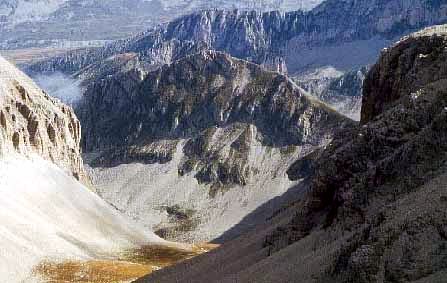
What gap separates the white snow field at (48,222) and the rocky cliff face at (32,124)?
3.27m

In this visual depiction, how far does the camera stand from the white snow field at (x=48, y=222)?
72.1 metres

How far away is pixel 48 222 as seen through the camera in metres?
90.4

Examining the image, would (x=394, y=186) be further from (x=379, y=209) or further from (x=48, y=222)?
(x=48, y=222)

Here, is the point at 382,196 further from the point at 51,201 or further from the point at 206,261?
→ the point at 51,201

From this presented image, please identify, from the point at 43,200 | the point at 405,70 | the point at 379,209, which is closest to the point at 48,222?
the point at 43,200

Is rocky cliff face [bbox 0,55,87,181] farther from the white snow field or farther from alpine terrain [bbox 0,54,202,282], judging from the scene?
the white snow field

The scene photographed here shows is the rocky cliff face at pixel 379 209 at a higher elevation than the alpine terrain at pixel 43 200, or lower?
higher

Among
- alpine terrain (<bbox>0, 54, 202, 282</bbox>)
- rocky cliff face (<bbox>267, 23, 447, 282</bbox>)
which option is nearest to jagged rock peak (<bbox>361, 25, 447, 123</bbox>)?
rocky cliff face (<bbox>267, 23, 447, 282</bbox>)

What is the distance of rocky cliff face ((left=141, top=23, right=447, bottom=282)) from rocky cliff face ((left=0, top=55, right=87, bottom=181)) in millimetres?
70994

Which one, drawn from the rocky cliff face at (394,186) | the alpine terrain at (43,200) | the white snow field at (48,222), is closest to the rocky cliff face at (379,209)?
the rocky cliff face at (394,186)

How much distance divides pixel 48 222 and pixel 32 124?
30860mm

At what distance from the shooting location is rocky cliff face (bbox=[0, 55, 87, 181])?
105750 mm

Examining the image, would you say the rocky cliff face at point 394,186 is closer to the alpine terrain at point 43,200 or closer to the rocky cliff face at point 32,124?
the alpine terrain at point 43,200

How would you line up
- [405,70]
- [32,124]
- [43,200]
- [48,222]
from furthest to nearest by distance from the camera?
[32,124] < [43,200] < [48,222] < [405,70]
